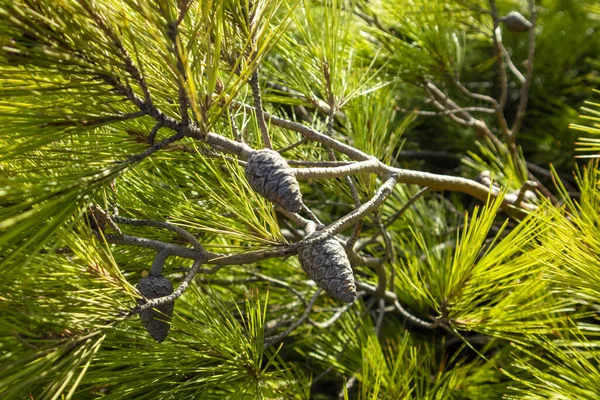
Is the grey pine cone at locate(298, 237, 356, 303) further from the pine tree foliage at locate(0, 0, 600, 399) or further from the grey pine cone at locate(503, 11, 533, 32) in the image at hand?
the grey pine cone at locate(503, 11, 533, 32)

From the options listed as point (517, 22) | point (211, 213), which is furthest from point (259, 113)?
point (517, 22)

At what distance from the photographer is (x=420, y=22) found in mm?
854

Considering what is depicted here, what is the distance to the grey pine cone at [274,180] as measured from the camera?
0.41m

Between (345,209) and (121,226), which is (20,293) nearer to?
(121,226)

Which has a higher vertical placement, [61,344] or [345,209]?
[61,344]

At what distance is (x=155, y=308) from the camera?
460mm

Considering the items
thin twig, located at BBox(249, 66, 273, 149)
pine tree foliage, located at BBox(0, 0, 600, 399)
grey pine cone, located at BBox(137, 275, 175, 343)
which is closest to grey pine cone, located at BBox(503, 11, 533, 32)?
pine tree foliage, located at BBox(0, 0, 600, 399)

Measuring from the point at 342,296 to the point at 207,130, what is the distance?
170 mm

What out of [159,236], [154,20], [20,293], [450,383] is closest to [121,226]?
[159,236]

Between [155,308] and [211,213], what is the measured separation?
0.10 m

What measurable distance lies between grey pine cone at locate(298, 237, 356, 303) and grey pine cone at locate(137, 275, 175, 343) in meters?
0.12

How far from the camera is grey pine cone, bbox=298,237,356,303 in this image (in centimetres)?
45

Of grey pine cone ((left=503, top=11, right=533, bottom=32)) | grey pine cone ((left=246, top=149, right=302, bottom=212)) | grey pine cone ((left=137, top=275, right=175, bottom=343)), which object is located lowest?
grey pine cone ((left=137, top=275, right=175, bottom=343))

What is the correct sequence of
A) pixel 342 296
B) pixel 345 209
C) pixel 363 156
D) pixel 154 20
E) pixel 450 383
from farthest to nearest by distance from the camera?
pixel 345 209 → pixel 450 383 → pixel 363 156 → pixel 342 296 → pixel 154 20
